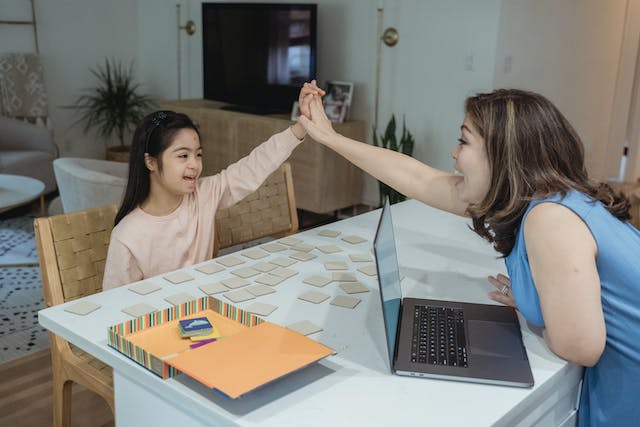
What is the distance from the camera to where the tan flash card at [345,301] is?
142 cm

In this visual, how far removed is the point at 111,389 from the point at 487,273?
98 centimetres

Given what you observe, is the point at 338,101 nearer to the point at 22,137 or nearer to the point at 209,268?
the point at 22,137

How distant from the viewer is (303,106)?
1.89 metres

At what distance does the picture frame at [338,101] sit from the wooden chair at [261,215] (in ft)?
7.31

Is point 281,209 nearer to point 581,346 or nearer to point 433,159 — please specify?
point 581,346

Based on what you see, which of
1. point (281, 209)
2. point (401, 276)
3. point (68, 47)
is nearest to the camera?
point (401, 276)

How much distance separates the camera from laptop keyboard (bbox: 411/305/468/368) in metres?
1.17

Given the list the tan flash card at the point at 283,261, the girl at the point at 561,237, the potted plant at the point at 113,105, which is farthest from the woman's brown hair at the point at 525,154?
the potted plant at the point at 113,105

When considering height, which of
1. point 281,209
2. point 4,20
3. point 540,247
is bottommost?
point 281,209

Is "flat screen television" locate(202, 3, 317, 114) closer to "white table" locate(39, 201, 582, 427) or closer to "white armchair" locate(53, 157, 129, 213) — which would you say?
"white armchair" locate(53, 157, 129, 213)

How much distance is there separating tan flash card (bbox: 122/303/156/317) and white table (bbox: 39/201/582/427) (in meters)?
0.01

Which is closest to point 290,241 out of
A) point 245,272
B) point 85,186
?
point 245,272

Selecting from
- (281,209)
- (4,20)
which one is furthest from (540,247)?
(4,20)

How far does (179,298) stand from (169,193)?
0.54 metres
